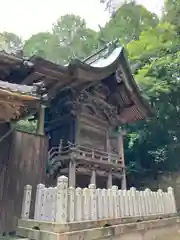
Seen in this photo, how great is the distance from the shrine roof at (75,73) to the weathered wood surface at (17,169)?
1.93 metres

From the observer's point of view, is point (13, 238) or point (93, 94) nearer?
point (13, 238)

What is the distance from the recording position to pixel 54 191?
519 centimetres

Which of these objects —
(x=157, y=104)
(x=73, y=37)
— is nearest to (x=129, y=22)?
(x=73, y=37)

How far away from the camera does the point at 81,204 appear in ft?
17.6

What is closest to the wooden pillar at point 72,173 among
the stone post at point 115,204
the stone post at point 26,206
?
the stone post at point 115,204

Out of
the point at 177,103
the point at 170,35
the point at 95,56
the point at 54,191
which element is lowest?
the point at 54,191

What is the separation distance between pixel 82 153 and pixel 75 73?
372 cm

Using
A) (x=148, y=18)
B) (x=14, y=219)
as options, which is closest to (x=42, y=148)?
(x=14, y=219)

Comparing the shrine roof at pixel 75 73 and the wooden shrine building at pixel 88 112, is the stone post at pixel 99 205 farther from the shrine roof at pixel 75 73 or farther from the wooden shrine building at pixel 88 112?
the wooden shrine building at pixel 88 112

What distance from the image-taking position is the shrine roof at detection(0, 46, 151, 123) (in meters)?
8.25

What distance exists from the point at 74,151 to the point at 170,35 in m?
13.3

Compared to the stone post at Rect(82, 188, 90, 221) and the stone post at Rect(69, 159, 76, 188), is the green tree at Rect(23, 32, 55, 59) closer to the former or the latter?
the stone post at Rect(69, 159, 76, 188)

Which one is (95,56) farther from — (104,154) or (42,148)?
(42,148)

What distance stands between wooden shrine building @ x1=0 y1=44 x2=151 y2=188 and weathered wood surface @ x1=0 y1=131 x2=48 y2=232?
175cm
